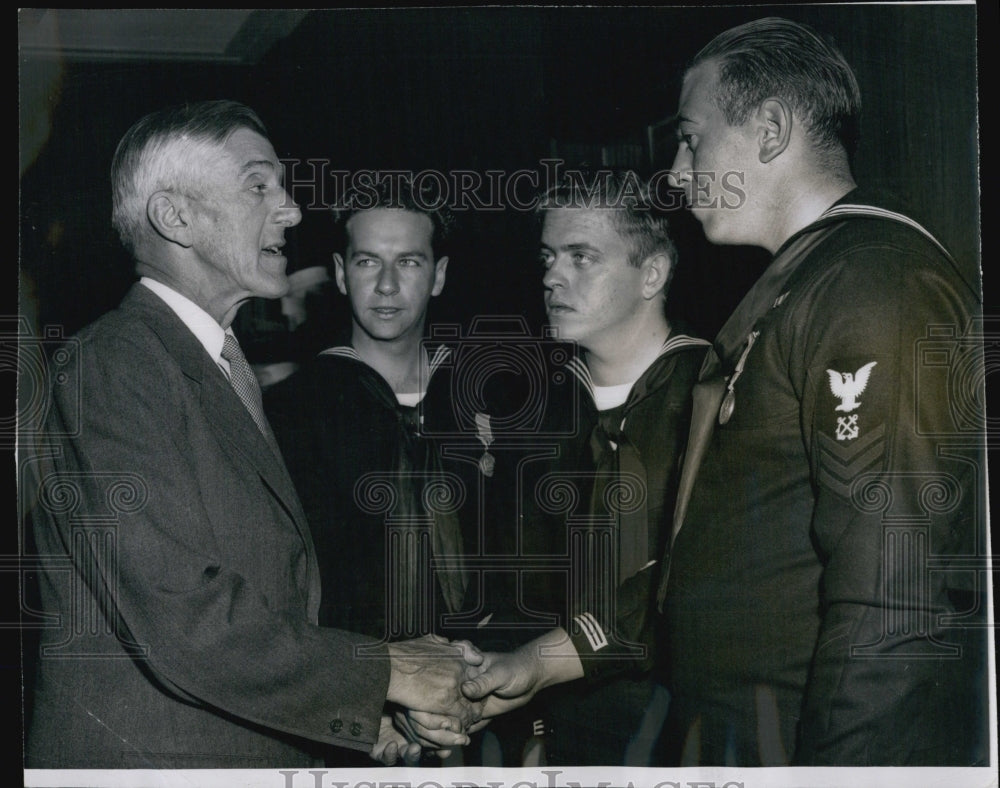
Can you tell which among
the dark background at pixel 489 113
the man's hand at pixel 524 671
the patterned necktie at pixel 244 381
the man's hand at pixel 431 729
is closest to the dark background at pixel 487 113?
the dark background at pixel 489 113

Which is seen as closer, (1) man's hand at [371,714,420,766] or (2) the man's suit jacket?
(2) the man's suit jacket

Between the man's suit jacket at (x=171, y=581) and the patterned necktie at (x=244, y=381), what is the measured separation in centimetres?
4

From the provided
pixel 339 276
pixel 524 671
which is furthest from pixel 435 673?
pixel 339 276

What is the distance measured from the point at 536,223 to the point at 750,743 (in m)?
1.63

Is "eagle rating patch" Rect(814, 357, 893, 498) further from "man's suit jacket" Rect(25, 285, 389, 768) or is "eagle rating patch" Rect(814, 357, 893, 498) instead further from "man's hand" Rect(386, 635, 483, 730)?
"man's suit jacket" Rect(25, 285, 389, 768)

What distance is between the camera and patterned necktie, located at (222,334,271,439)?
3.00 meters

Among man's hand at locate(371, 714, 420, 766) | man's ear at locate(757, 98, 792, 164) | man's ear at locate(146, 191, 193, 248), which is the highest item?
man's ear at locate(757, 98, 792, 164)

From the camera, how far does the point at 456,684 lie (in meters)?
2.99

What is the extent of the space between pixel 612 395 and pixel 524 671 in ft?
2.75

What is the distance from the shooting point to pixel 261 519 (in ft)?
9.62

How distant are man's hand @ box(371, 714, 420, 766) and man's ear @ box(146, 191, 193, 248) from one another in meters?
1.51

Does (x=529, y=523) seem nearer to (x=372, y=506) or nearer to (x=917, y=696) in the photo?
(x=372, y=506)

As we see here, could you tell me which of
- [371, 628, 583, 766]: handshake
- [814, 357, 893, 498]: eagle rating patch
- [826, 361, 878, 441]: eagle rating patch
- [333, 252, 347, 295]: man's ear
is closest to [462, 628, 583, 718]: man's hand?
[371, 628, 583, 766]: handshake

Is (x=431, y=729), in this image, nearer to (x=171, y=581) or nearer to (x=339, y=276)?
(x=171, y=581)
